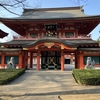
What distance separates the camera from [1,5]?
9289 mm

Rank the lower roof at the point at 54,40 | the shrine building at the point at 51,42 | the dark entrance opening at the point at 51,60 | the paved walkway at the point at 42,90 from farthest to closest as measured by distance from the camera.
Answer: the dark entrance opening at the point at 51,60 < the shrine building at the point at 51,42 < the lower roof at the point at 54,40 < the paved walkway at the point at 42,90

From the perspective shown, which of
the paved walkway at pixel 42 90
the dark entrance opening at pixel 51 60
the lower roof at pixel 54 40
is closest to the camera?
the paved walkway at pixel 42 90

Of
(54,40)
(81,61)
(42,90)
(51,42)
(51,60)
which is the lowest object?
(42,90)

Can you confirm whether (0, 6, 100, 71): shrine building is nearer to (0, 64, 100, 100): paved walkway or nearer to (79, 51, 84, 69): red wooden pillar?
(79, 51, 84, 69): red wooden pillar

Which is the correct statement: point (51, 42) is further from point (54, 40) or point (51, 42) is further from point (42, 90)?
point (42, 90)

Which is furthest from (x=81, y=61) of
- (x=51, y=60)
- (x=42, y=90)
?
(x=42, y=90)

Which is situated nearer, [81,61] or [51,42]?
[51,42]

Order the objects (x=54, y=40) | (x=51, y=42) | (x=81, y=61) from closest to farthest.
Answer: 1. (x=54, y=40)
2. (x=51, y=42)
3. (x=81, y=61)

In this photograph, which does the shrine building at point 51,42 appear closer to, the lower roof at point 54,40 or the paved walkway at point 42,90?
the lower roof at point 54,40

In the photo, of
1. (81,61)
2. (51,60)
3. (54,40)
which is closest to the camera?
(54,40)

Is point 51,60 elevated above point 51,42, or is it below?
below

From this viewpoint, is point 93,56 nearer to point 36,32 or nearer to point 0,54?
point 36,32

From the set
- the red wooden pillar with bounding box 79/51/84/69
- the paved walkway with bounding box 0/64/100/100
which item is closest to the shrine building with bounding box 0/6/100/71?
the red wooden pillar with bounding box 79/51/84/69

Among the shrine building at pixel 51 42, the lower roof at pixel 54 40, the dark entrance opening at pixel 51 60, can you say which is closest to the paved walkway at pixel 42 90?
the lower roof at pixel 54 40
